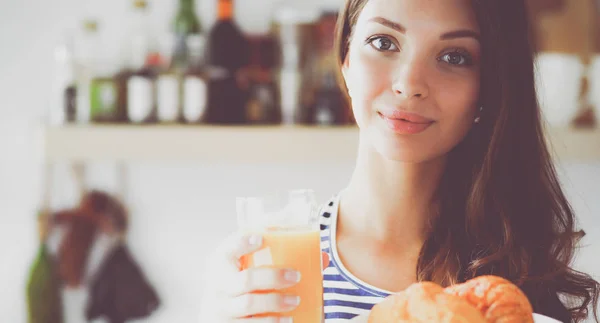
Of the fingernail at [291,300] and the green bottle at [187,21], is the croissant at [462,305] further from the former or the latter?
the green bottle at [187,21]

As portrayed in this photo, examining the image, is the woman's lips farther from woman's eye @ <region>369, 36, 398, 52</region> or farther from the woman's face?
woman's eye @ <region>369, 36, 398, 52</region>

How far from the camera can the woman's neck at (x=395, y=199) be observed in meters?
1.09

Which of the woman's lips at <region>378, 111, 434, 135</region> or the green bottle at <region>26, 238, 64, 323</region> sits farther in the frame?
the green bottle at <region>26, 238, 64, 323</region>

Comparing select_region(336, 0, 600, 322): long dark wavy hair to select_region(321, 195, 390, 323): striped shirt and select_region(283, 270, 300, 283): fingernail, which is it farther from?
select_region(283, 270, 300, 283): fingernail

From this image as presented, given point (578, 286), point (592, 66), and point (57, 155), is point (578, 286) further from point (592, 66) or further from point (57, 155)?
point (57, 155)

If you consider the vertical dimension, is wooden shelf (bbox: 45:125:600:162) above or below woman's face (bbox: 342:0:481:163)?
below

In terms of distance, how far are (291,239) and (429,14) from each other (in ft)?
1.35

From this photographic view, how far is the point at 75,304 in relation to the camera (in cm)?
221

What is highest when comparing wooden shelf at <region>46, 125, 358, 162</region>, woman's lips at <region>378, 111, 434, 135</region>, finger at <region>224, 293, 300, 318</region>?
woman's lips at <region>378, 111, 434, 135</region>

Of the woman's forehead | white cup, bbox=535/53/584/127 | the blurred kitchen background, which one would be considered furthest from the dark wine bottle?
the woman's forehead

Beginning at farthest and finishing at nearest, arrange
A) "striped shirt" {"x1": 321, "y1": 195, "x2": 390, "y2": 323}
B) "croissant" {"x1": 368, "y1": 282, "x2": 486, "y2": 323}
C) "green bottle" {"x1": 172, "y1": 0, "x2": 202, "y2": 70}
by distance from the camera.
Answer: "green bottle" {"x1": 172, "y1": 0, "x2": 202, "y2": 70} < "striped shirt" {"x1": 321, "y1": 195, "x2": 390, "y2": 323} < "croissant" {"x1": 368, "y1": 282, "x2": 486, "y2": 323}

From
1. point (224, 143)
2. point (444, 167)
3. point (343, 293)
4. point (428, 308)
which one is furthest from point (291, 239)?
point (224, 143)

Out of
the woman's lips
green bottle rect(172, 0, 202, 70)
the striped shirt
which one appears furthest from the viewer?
green bottle rect(172, 0, 202, 70)

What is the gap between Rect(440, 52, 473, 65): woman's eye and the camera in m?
0.95
